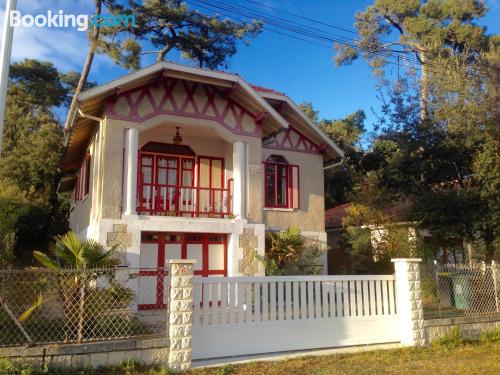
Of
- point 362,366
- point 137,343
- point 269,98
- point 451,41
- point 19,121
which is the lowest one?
point 362,366

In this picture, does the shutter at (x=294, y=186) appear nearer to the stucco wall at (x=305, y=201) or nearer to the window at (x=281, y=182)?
the window at (x=281, y=182)

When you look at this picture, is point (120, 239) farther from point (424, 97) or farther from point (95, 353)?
point (424, 97)

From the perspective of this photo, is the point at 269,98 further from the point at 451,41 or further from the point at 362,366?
the point at 451,41

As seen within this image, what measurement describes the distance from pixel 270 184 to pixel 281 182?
41 cm

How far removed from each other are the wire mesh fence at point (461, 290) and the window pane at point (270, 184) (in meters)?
5.74

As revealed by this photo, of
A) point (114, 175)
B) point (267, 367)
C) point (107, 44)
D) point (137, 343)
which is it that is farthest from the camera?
point (107, 44)

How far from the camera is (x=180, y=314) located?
283 inches

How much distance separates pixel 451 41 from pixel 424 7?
9.03 ft

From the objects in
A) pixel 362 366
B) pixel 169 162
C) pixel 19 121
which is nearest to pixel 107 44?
pixel 19 121

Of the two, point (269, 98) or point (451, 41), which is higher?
point (451, 41)

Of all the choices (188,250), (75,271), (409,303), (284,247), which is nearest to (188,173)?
(188,250)

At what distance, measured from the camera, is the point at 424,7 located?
1059 inches

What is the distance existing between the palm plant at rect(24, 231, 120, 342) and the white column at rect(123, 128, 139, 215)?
3.42 m

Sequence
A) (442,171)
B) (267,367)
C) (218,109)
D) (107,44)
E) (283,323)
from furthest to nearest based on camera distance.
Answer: (107,44), (442,171), (218,109), (283,323), (267,367)
